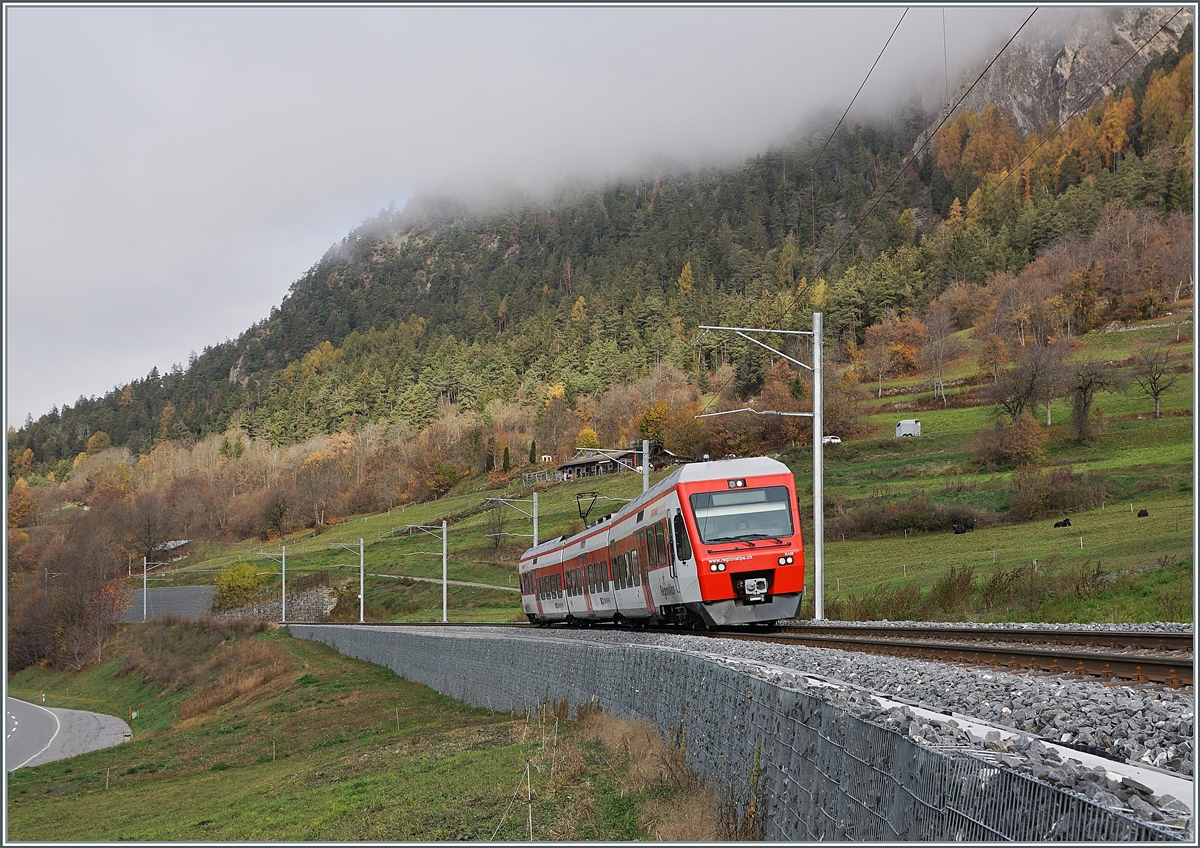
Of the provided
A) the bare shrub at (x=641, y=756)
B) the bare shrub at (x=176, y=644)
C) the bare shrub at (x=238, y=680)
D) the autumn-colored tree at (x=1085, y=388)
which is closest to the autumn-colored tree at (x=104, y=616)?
the bare shrub at (x=176, y=644)

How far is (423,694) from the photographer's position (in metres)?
35.9

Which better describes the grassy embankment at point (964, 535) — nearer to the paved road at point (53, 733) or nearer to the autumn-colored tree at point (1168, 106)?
the paved road at point (53, 733)

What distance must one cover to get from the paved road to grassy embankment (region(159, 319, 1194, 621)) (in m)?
22.4

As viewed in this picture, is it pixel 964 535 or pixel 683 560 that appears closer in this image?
pixel 683 560

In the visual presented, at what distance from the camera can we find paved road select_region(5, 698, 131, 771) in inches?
2040

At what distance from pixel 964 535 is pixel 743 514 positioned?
37.4m

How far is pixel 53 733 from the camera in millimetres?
60438

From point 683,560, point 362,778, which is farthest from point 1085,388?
point 362,778

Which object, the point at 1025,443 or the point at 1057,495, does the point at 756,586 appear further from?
the point at 1025,443

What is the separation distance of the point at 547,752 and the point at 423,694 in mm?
23152

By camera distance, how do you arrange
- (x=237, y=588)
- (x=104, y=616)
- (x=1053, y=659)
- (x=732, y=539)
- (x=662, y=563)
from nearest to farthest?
(x=1053, y=659)
(x=732, y=539)
(x=662, y=563)
(x=104, y=616)
(x=237, y=588)

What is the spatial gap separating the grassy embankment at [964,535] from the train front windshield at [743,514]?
6.03m

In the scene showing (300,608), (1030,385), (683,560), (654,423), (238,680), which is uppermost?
(654,423)

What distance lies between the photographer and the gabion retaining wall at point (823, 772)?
3873 millimetres
